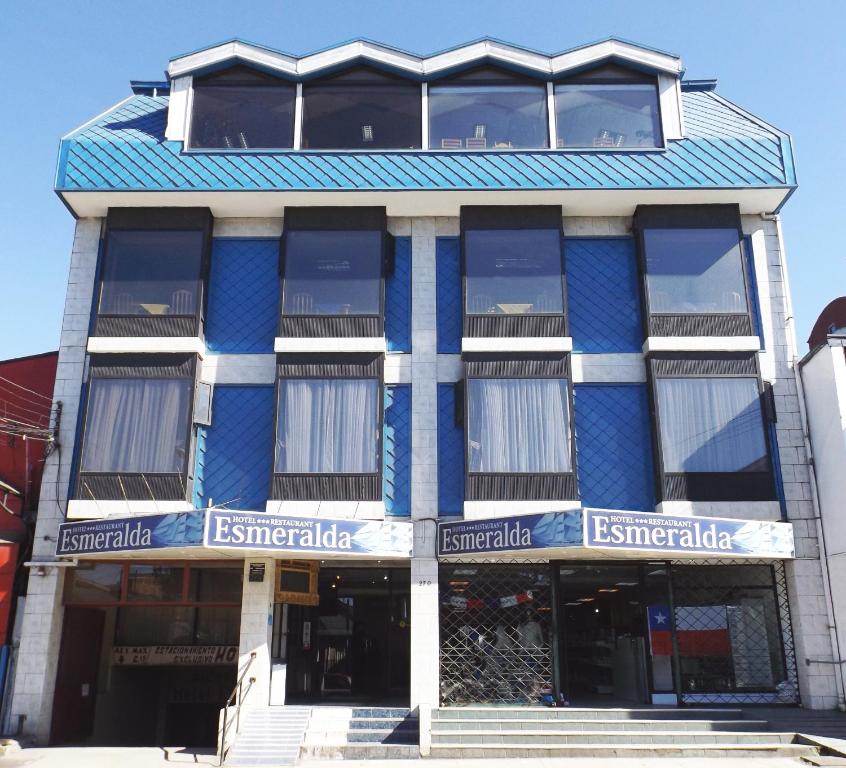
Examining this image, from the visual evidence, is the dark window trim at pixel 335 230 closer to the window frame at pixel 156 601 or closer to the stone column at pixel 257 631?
the stone column at pixel 257 631

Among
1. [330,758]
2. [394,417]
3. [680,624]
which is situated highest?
[394,417]

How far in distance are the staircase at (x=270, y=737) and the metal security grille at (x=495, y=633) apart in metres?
2.85

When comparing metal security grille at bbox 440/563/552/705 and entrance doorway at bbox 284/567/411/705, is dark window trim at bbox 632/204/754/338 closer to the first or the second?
metal security grille at bbox 440/563/552/705

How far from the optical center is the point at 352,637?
1703cm

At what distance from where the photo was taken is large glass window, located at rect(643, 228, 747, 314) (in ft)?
56.2

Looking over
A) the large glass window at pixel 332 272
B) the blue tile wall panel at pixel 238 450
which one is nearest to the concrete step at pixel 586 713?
the blue tile wall panel at pixel 238 450

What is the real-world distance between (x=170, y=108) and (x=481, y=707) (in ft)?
45.4

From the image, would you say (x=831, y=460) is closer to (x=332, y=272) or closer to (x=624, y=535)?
(x=624, y=535)

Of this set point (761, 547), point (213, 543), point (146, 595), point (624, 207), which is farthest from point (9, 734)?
point (624, 207)

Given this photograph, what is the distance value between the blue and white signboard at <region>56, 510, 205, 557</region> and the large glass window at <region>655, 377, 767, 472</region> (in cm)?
897

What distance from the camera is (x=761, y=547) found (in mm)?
15117

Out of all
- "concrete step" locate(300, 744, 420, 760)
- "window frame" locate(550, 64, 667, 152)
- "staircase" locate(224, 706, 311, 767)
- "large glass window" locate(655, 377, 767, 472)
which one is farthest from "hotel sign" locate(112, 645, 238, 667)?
"window frame" locate(550, 64, 667, 152)

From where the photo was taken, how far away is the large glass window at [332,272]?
1723 cm

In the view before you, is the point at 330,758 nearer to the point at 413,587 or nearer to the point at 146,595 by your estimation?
the point at 413,587
